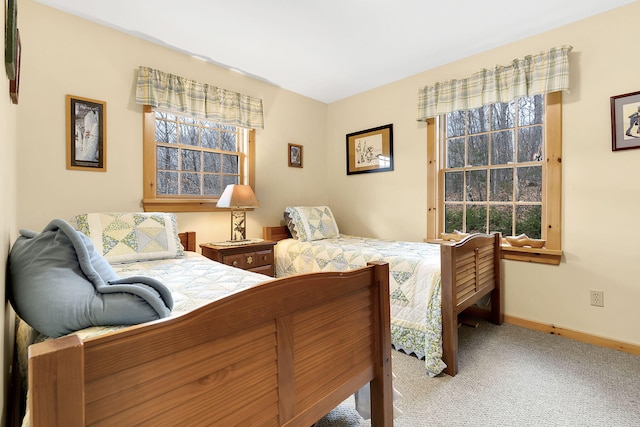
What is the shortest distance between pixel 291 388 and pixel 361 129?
333 cm

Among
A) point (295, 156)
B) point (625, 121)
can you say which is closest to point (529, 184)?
point (625, 121)

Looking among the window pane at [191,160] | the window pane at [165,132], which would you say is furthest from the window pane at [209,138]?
the window pane at [165,132]

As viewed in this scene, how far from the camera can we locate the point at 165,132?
2783mm

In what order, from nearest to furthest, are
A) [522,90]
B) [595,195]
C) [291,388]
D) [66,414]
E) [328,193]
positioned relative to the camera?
[66,414] < [291,388] < [595,195] < [522,90] < [328,193]

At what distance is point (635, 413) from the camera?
4.98 ft

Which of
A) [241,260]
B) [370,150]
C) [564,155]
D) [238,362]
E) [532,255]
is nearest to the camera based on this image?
[238,362]

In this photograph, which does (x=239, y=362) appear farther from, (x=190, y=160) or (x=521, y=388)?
(x=190, y=160)

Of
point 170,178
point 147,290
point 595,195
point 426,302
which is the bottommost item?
point 426,302

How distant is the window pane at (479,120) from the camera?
2.88 meters

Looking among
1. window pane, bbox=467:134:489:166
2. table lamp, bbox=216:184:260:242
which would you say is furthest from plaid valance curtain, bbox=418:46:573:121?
table lamp, bbox=216:184:260:242

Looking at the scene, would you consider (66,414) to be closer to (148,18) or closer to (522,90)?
(148,18)

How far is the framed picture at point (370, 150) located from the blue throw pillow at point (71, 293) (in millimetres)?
3015

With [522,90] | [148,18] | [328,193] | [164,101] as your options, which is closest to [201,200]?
[164,101]

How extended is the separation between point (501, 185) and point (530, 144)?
1.33 feet
